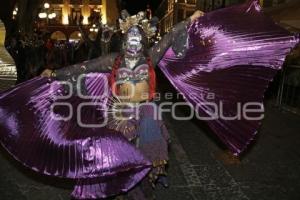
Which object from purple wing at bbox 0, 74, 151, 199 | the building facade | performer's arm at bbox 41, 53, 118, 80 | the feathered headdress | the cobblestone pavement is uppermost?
the building facade

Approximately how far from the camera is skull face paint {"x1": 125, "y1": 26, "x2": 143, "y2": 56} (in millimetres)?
4230

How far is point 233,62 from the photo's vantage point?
14.3ft

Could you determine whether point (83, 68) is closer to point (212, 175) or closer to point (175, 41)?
point (175, 41)

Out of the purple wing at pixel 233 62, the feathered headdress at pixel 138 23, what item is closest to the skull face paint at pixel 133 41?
the feathered headdress at pixel 138 23

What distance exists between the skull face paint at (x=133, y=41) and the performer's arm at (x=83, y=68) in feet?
0.72

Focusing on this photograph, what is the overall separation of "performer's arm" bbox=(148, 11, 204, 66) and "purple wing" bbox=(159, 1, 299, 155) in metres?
0.09

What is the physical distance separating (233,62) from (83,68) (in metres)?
1.52

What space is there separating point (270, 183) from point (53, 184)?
9.11 ft

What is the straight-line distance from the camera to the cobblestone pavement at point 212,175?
5.13 m

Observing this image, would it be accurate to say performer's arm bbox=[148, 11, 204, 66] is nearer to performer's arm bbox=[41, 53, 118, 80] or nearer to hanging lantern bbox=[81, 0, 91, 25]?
performer's arm bbox=[41, 53, 118, 80]

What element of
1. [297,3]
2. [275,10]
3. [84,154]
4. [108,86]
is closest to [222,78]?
[108,86]

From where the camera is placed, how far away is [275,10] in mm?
13008

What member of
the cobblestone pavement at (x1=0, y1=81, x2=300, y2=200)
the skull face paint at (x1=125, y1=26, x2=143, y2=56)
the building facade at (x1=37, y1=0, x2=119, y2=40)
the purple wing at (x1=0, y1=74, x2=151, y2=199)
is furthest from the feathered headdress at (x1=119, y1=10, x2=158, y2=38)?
the building facade at (x1=37, y1=0, x2=119, y2=40)

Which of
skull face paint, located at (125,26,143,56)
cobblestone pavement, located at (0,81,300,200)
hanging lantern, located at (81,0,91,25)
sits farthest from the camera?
hanging lantern, located at (81,0,91,25)
